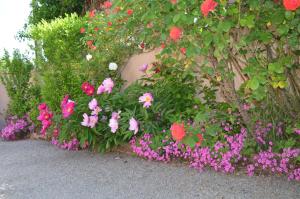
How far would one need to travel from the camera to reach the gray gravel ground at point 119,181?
3.46 meters

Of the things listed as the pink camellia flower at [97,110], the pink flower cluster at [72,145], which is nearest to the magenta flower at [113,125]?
the pink camellia flower at [97,110]

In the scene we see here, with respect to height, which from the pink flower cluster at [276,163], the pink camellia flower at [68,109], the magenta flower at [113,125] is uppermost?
the pink camellia flower at [68,109]

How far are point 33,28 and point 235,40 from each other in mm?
4435

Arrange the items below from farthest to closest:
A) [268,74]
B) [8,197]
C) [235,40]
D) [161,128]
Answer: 1. [161,128]
2. [8,197]
3. [235,40]
4. [268,74]

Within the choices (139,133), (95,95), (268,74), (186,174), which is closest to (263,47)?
(268,74)

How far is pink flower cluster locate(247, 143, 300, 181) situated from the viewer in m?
3.59

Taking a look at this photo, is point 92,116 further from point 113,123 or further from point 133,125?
point 133,125

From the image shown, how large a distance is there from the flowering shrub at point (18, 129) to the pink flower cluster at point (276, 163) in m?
5.19

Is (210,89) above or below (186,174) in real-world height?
above

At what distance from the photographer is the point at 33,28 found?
7094 millimetres

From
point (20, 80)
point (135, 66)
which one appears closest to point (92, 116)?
point (135, 66)

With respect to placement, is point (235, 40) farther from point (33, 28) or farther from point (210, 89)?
point (33, 28)

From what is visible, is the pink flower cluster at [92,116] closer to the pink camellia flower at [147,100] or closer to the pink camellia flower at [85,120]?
the pink camellia flower at [85,120]

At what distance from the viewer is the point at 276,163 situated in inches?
145
